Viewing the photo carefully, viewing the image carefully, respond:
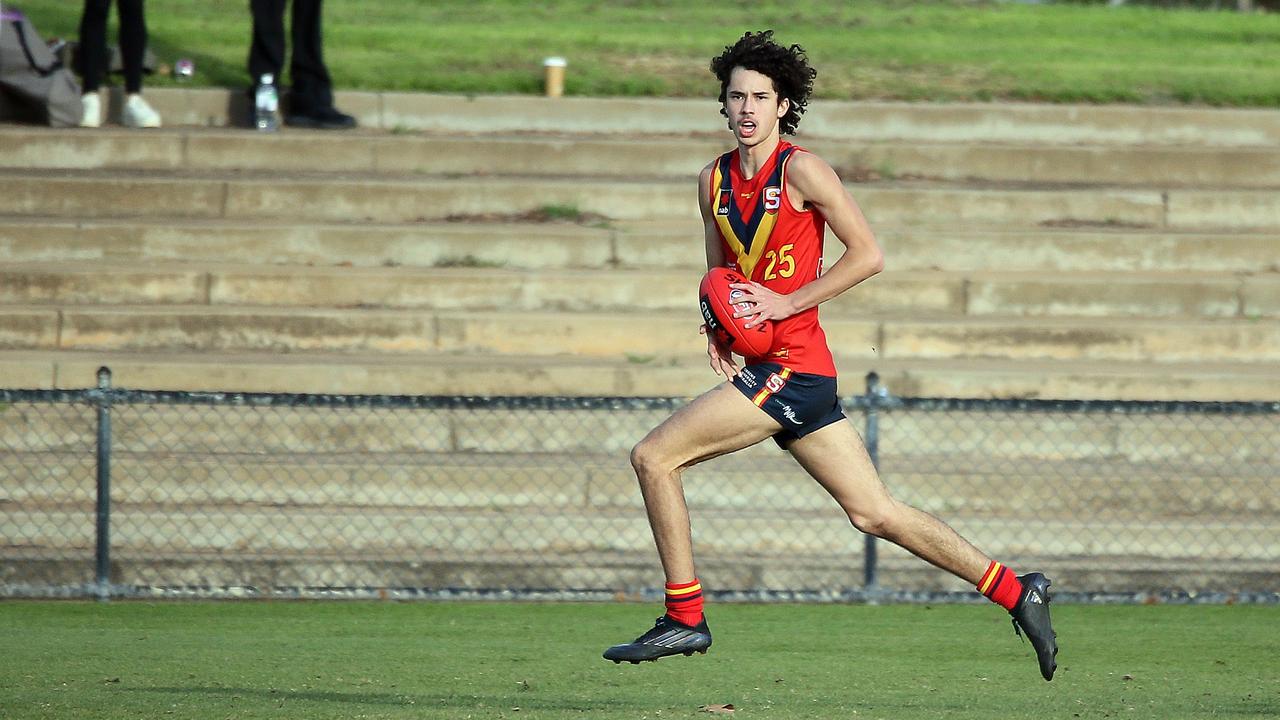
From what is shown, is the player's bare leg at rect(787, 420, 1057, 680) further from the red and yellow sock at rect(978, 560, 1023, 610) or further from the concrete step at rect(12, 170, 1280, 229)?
the concrete step at rect(12, 170, 1280, 229)

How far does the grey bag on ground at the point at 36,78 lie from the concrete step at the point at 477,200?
0.93m

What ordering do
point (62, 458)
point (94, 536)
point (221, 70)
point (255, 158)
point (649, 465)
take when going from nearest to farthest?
point (649, 465) < point (94, 536) < point (62, 458) < point (255, 158) < point (221, 70)

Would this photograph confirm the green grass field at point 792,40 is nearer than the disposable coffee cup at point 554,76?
No

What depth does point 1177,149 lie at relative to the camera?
43.6ft

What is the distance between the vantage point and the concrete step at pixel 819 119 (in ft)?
45.4

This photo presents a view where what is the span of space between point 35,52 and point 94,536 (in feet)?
18.9

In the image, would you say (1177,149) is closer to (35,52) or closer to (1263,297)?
(1263,297)

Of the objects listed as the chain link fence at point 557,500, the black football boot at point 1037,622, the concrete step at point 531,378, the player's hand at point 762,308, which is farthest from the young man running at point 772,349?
the concrete step at point 531,378

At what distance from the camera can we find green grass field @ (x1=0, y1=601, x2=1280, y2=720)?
5977 mm

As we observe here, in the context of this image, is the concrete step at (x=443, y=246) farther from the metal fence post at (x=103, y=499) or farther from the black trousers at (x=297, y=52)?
the metal fence post at (x=103, y=499)

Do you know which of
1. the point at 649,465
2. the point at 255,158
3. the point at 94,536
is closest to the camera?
the point at 649,465

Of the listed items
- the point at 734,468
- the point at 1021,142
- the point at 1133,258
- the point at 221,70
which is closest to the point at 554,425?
the point at 734,468

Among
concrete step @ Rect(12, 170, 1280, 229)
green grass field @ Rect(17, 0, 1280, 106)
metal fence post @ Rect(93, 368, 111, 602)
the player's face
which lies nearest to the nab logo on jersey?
the player's face

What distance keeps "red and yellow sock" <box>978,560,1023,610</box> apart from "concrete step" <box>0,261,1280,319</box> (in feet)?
18.8
